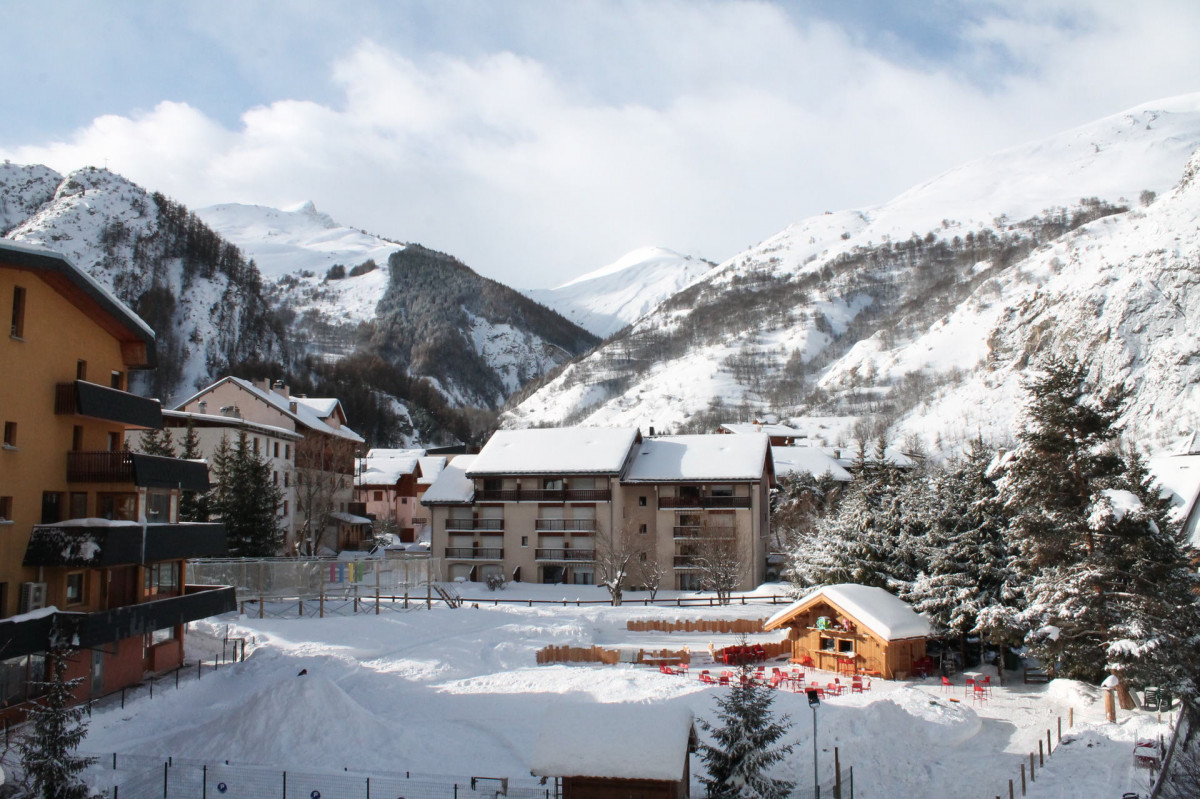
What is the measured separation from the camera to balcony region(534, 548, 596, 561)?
58.9 meters

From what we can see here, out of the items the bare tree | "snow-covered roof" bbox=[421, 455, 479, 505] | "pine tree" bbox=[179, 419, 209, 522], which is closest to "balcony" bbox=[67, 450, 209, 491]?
"pine tree" bbox=[179, 419, 209, 522]

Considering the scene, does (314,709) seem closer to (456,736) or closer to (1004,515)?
(456,736)

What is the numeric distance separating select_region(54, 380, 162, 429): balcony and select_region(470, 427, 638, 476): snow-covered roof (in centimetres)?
3408

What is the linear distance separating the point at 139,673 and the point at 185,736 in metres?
6.78

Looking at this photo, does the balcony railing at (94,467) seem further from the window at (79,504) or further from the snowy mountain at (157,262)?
the snowy mountain at (157,262)

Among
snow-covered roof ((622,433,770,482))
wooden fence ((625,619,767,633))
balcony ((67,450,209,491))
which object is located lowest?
wooden fence ((625,619,767,633))

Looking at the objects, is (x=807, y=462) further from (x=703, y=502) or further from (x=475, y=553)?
(x=475, y=553)

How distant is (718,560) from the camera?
169 feet

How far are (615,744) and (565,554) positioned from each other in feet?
139

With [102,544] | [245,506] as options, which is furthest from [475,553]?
[102,544]

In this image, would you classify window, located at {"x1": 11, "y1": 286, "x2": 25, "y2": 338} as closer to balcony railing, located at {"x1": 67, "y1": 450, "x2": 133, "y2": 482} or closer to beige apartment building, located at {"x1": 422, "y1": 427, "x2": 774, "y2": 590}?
balcony railing, located at {"x1": 67, "y1": 450, "x2": 133, "y2": 482}

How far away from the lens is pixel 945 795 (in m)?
21.7

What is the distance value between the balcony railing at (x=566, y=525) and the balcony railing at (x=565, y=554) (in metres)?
1.33

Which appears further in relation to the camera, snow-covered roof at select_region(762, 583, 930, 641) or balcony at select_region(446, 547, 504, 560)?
balcony at select_region(446, 547, 504, 560)
